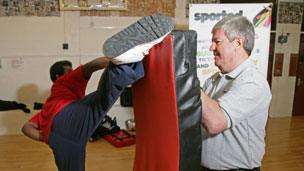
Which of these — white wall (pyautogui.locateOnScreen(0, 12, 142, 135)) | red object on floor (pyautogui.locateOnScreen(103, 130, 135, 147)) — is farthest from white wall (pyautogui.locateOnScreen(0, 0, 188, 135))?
red object on floor (pyautogui.locateOnScreen(103, 130, 135, 147))

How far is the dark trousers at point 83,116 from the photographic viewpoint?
950 millimetres

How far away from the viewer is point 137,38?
0.85 metres

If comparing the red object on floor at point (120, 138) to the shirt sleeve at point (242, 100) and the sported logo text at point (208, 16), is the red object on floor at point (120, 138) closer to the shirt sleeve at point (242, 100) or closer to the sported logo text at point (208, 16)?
the sported logo text at point (208, 16)

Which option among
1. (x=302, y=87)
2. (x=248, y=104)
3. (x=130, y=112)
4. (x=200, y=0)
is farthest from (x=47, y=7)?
(x=302, y=87)

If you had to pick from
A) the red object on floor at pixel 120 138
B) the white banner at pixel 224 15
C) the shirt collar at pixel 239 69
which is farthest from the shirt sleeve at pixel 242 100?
the red object on floor at pixel 120 138

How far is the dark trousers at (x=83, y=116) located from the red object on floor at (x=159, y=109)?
59mm

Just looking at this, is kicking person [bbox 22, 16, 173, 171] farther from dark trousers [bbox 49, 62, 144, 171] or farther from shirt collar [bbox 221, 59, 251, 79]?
shirt collar [bbox 221, 59, 251, 79]

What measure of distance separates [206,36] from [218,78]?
4.06 feet

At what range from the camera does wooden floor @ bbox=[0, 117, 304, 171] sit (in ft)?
10.2

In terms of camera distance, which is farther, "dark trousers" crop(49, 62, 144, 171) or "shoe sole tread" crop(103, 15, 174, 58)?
"dark trousers" crop(49, 62, 144, 171)

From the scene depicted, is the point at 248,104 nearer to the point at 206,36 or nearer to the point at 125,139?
the point at 206,36

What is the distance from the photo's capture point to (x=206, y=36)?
8.77ft

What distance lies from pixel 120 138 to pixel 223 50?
8.53 ft

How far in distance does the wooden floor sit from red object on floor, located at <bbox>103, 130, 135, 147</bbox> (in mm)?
64
